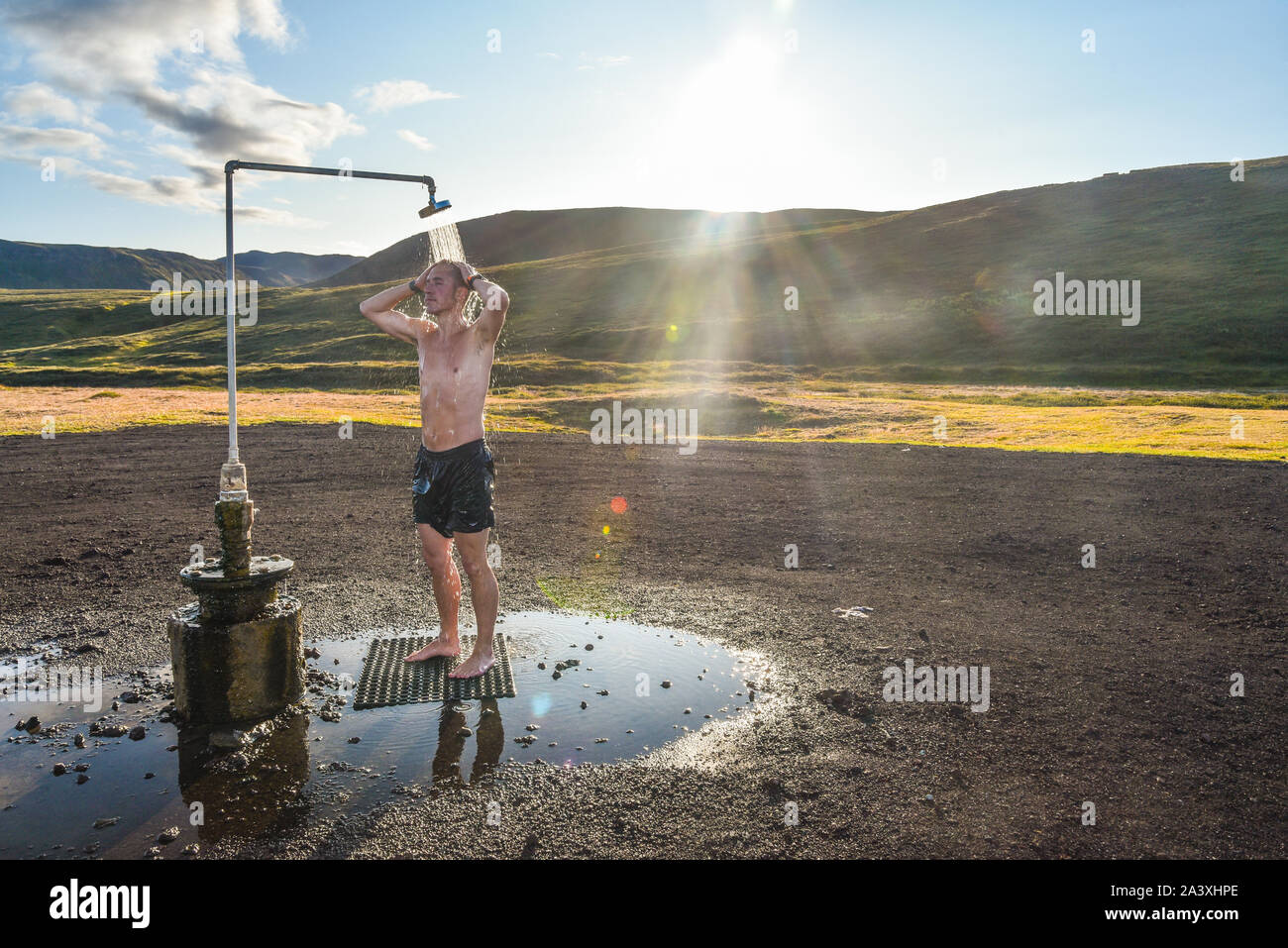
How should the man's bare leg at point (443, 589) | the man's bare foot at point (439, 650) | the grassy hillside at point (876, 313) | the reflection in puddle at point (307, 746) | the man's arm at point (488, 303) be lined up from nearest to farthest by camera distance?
the reflection in puddle at point (307, 746) → the man's arm at point (488, 303) → the man's bare leg at point (443, 589) → the man's bare foot at point (439, 650) → the grassy hillside at point (876, 313)

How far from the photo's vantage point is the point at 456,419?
6105 millimetres

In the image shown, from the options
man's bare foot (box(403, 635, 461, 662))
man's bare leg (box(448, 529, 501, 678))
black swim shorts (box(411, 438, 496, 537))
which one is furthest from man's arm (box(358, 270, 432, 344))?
man's bare foot (box(403, 635, 461, 662))

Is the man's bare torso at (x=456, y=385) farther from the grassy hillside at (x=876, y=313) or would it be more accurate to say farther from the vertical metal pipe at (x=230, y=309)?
the grassy hillside at (x=876, y=313)

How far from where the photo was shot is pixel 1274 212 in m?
93.6

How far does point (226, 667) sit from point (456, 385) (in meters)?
2.40

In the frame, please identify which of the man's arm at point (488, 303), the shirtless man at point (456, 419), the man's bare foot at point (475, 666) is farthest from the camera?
the man's bare foot at point (475, 666)

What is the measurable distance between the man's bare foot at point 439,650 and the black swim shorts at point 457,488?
102 cm

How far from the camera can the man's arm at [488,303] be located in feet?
19.1

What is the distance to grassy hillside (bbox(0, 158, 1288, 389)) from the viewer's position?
66438 mm

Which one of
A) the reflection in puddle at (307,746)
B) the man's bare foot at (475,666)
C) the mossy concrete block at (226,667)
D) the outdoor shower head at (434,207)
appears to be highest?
the outdoor shower head at (434,207)

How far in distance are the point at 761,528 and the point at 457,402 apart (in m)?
7.12

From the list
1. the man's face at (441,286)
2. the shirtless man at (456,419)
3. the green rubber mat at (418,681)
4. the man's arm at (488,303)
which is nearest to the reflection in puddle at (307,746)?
the green rubber mat at (418,681)

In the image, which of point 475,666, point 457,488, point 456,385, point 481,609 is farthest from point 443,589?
point 456,385

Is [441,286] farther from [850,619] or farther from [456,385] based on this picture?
[850,619]
